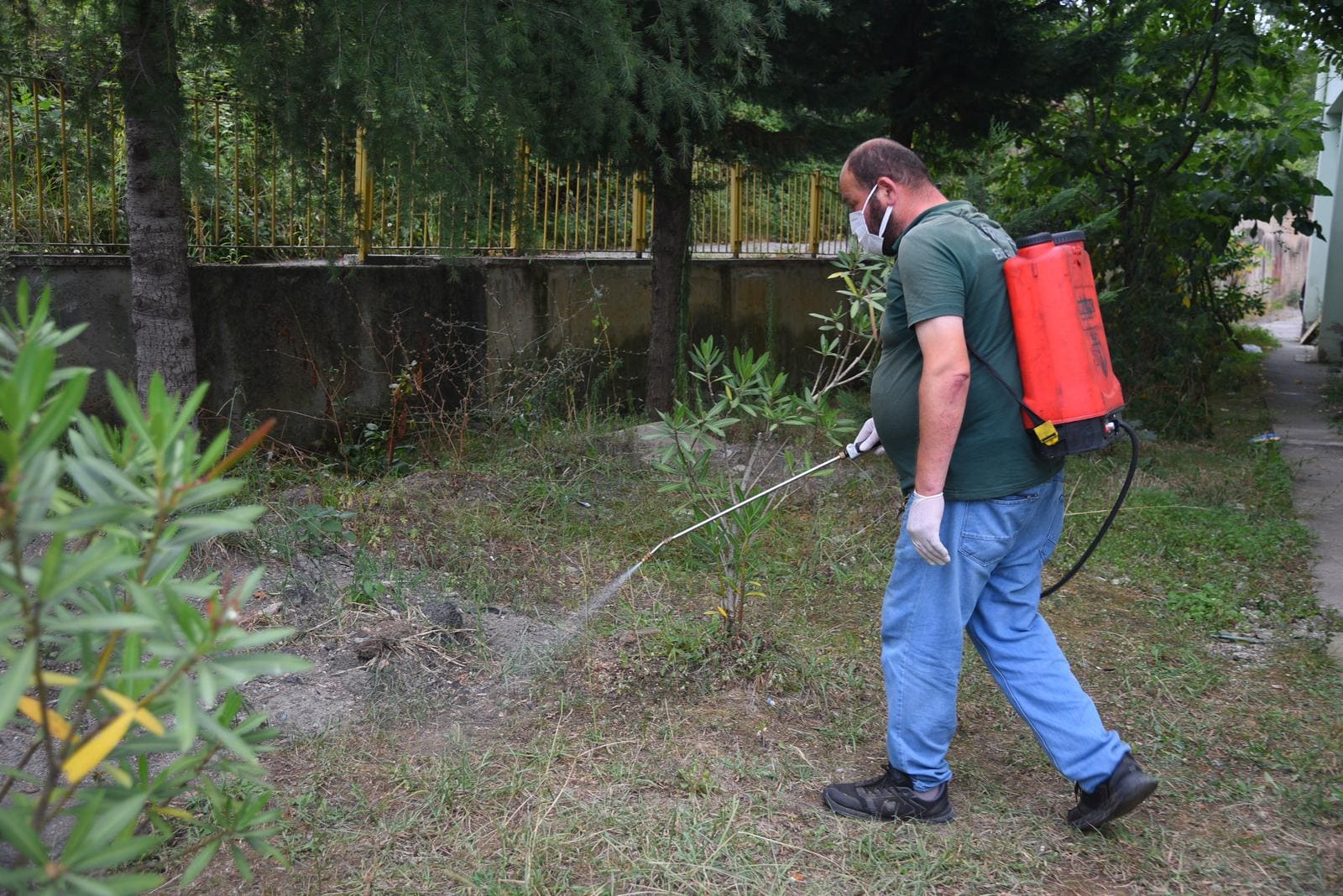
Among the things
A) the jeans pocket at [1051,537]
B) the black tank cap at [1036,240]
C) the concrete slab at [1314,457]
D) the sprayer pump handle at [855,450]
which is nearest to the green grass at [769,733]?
the concrete slab at [1314,457]

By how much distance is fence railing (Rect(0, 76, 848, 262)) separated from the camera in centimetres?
471

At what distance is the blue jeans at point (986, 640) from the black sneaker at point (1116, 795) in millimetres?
25

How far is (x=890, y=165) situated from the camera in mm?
3033

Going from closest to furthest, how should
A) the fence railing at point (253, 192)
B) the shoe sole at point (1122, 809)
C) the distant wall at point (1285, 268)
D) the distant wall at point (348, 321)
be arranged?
the shoe sole at point (1122, 809)
the fence railing at point (253, 192)
the distant wall at point (348, 321)
the distant wall at point (1285, 268)

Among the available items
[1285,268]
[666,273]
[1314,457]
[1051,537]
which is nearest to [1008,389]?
[1051,537]

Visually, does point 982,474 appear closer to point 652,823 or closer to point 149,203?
point 652,823

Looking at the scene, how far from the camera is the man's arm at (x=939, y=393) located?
2727mm

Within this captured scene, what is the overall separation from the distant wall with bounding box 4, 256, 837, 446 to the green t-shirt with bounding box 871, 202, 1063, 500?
3.21 metres

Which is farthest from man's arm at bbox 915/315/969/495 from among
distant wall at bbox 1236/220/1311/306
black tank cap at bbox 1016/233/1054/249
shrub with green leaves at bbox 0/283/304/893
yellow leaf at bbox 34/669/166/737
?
distant wall at bbox 1236/220/1311/306

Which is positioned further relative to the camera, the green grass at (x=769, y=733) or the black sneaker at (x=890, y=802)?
the black sneaker at (x=890, y=802)

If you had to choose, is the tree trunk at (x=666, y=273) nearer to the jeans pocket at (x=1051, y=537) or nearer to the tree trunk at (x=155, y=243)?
the tree trunk at (x=155, y=243)

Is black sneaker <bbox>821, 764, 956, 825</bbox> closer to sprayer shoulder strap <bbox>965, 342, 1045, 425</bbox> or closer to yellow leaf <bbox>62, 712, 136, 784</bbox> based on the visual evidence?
sprayer shoulder strap <bbox>965, 342, 1045, 425</bbox>

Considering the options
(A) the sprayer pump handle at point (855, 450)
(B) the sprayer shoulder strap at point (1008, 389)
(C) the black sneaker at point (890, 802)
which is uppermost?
(B) the sprayer shoulder strap at point (1008, 389)

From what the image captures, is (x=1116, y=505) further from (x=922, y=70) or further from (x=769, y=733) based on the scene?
(x=922, y=70)
